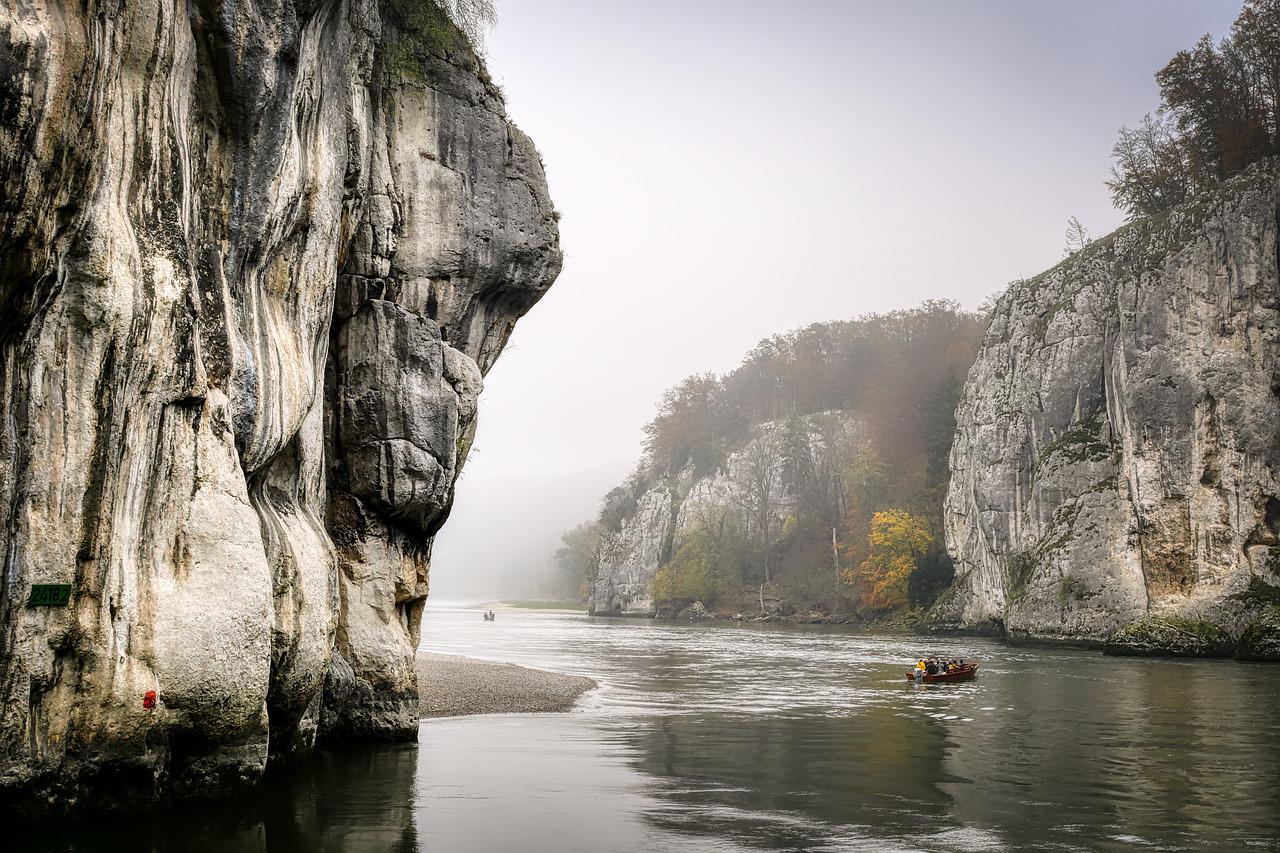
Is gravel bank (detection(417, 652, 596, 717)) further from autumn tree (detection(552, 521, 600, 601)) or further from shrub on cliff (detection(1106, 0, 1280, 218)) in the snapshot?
autumn tree (detection(552, 521, 600, 601))

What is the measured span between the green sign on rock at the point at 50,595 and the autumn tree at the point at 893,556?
72402mm

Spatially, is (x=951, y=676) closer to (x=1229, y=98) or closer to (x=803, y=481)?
(x=1229, y=98)

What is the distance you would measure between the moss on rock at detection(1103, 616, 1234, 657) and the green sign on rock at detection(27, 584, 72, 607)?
147 feet

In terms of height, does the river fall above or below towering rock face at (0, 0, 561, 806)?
below

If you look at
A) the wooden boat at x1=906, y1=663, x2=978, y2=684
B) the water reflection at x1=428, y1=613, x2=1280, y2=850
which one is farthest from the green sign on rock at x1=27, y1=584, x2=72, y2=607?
the wooden boat at x1=906, y1=663, x2=978, y2=684

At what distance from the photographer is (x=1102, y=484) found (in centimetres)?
5528

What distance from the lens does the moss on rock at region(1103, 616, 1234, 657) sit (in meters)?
43.9

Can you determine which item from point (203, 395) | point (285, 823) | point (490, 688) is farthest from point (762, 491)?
point (203, 395)

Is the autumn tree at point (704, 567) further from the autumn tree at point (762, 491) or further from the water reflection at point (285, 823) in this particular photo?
the water reflection at point (285, 823)

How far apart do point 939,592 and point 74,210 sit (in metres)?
72.3

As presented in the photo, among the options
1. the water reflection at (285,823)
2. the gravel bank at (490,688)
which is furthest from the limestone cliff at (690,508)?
the water reflection at (285,823)

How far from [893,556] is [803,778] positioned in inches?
2581

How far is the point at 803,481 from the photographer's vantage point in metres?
101

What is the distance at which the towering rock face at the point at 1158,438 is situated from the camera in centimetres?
4712
